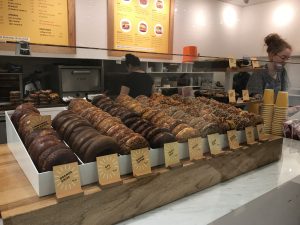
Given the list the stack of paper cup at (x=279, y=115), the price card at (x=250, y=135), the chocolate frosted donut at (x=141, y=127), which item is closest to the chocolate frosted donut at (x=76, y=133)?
the chocolate frosted donut at (x=141, y=127)

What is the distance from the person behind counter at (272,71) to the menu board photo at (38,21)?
267 cm

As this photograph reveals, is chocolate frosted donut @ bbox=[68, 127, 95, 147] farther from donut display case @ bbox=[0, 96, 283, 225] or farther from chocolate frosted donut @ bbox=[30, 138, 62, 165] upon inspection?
chocolate frosted donut @ bbox=[30, 138, 62, 165]

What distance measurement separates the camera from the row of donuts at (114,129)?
0.93m

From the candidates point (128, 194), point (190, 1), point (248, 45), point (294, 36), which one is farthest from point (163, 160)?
point (248, 45)

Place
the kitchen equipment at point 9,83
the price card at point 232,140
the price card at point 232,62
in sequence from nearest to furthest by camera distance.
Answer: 1. the price card at point 232,140
2. the price card at point 232,62
3. the kitchen equipment at point 9,83

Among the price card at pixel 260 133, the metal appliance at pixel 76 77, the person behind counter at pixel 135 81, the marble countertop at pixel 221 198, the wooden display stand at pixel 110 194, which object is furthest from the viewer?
the metal appliance at pixel 76 77

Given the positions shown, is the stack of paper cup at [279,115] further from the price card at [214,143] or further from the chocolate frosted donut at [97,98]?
the chocolate frosted donut at [97,98]

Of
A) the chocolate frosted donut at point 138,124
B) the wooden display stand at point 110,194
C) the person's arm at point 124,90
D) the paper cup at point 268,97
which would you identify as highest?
the person's arm at point 124,90

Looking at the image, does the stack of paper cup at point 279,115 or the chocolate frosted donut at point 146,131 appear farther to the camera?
the stack of paper cup at point 279,115

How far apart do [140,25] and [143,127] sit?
3.71 m

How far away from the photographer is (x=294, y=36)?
534cm

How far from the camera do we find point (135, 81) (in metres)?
1.60

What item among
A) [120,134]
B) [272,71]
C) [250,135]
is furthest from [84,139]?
[272,71]

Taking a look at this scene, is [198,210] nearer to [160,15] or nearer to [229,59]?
[229,59]
